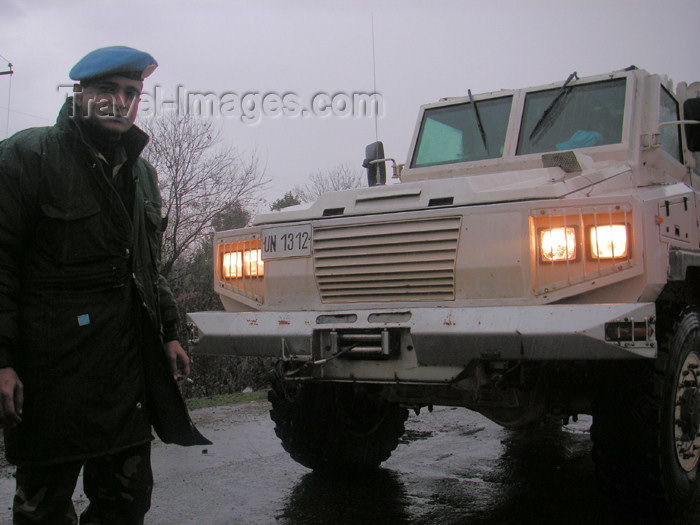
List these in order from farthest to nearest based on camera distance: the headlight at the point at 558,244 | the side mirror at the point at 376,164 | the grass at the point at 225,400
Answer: the grass at the point at 225,400
the side mirror at the point at 376,164
the headlight at the point at 558,244

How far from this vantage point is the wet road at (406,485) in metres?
3.93

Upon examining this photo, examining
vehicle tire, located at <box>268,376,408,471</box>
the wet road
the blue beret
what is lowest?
the wet road

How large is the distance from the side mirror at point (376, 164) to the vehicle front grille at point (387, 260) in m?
2.03

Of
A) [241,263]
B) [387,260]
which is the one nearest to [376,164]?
[241,263]

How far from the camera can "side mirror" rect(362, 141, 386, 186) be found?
602 cm

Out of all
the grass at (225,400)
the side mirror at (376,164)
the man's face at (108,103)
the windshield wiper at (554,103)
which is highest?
the windshield wiper at (554,103)

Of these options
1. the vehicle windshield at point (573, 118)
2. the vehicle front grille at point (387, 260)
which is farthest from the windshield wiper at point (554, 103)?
the vehicle front grille at point (387, 260)

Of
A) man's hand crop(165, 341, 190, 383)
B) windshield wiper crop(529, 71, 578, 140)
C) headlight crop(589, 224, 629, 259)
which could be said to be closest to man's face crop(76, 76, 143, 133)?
man's hand crop(165, 341, 190, 383)

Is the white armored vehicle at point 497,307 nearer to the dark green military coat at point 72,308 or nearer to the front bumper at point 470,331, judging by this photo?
the front bumper at point 470,331

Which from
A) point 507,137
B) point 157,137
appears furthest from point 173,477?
point 157,137

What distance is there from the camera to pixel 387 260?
3855 mm

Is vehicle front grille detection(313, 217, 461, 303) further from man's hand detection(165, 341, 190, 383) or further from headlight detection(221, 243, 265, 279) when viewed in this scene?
man's hand detection(165, 341, 190, 383)

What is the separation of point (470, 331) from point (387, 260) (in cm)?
72

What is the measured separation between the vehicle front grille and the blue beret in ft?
5.70
